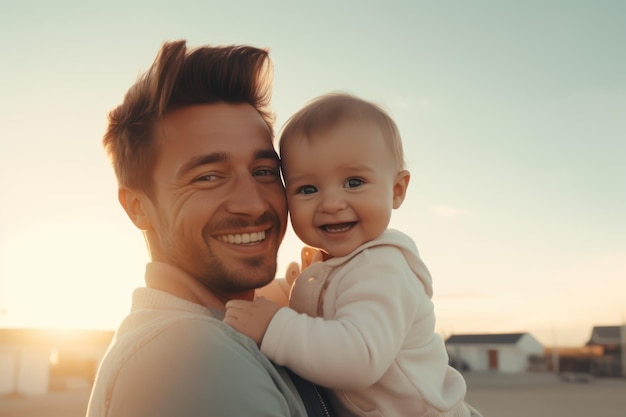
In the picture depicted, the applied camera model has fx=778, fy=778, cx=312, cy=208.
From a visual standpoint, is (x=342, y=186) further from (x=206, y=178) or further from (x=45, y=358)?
(x=45, y=358)

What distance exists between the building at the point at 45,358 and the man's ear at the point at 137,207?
41.4 metres

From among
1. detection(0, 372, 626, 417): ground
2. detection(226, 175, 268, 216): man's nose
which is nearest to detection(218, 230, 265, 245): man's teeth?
detection(226, 175, 268, 216): man's nose

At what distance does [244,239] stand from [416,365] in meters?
1.00

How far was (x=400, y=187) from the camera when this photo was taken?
3.63 meters

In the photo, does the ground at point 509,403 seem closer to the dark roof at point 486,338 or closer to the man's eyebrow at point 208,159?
the dark roof at point 486,338

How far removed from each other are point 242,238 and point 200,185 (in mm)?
313

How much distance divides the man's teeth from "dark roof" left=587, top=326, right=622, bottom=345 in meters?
92.4

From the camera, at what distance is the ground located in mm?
36844

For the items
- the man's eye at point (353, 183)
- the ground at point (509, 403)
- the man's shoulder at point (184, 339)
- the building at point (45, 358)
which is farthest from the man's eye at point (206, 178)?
the building at point (45, 358)

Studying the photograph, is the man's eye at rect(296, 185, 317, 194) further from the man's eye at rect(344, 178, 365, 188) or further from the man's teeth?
the man's teeth

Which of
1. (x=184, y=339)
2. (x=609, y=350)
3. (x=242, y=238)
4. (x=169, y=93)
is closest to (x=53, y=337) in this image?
(x=169, y=93)

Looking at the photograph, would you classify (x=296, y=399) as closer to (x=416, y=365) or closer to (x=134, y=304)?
(x=416, y=365)

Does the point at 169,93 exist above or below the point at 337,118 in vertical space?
above

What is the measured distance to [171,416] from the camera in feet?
7.80
